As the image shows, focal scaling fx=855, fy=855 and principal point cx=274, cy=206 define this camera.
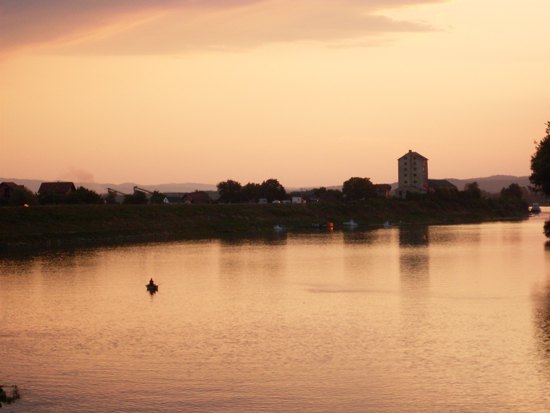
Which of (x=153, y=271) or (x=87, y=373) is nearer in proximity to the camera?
(x=87, y=373)

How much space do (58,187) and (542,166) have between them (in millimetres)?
110853

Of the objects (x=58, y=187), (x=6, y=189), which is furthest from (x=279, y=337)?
(x=58, y=187)

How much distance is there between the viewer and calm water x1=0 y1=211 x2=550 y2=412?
104 ft

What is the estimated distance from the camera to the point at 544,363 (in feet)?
120

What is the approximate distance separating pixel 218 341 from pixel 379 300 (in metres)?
18.0

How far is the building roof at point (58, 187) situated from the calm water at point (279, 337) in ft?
335

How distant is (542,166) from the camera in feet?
368

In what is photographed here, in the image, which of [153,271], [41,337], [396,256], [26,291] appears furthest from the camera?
[396,256]

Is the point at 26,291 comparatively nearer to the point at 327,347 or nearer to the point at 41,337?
the point at 41,337

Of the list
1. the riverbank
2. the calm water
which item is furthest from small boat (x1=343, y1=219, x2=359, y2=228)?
the calm water

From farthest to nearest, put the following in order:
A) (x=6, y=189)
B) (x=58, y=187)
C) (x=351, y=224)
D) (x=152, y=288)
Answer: (x=58, y=187), (x=351, y=224), (x=6, y=189), (x=152, y=288)

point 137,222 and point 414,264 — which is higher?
point 137,222

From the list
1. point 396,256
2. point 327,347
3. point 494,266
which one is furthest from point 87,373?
point 396,256

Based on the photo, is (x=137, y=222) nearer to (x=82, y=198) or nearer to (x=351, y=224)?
(x=82, y=198)
